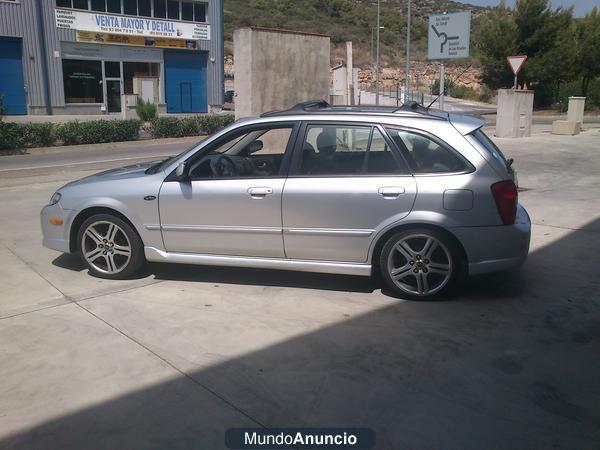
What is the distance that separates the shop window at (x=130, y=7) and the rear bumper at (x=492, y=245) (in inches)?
1391

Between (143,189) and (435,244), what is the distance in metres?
2.62

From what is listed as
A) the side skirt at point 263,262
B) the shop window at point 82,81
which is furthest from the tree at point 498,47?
the side skirt at point 263,262

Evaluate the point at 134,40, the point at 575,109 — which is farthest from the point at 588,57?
the point at 134,40

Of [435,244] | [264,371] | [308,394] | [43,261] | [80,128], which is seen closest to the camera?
[308,394]

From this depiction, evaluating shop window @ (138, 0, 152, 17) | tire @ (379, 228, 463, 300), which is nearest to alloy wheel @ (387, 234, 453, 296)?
tire @ (379, 228, 463, 300)

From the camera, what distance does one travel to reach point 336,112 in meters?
5.40

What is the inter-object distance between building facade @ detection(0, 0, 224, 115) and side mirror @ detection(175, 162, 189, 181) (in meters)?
23.8

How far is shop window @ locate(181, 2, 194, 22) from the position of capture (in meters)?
38.1

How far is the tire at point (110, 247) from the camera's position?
18.3 ft

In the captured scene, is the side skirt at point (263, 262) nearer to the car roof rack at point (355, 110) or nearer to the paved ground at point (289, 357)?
the paved ground at point (289, 357)

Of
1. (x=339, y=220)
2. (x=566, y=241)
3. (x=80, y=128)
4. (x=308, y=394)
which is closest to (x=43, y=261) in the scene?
(x=339, y=220)

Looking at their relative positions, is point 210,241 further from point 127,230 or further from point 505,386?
point 505,386

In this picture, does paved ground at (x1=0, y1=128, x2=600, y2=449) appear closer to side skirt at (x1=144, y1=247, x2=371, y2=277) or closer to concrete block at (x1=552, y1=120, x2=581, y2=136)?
side skirt at (x1=144, y1=247, x2=371, y2=277)

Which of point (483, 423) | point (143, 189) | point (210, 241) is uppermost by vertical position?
point (143, 189)
